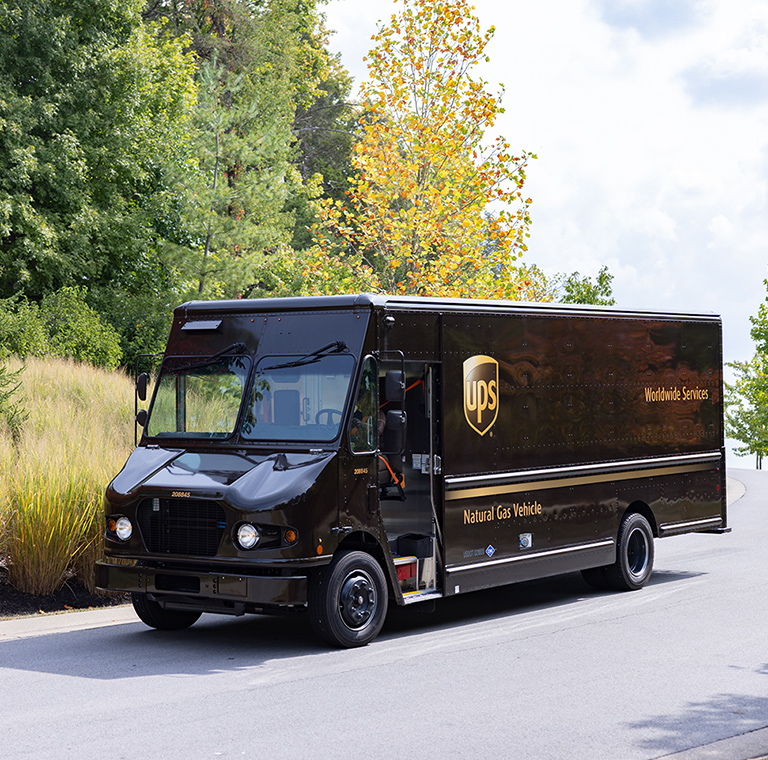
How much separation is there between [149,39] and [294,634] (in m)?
27.7

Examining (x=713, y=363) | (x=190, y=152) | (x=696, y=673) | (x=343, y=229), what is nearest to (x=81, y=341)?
(x=343, y=229)

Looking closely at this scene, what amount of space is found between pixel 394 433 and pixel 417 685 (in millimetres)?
2207

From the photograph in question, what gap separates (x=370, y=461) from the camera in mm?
9203

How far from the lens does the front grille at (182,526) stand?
8750mm

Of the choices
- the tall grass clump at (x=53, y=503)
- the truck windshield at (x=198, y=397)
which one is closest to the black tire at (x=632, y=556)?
the truck windshield at (x=198, y=397)

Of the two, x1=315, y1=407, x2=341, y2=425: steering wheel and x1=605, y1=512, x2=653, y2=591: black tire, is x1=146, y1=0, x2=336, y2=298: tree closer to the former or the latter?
x1=605, y1=512, x2=653, y2=591: black tire

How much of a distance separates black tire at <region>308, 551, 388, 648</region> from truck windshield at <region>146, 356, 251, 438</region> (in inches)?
61.9

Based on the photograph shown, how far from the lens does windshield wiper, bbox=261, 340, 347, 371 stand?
9297 mm

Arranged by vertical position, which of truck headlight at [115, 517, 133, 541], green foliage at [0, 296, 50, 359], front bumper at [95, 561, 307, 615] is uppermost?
green foliage at [0, 296, 50, 359]

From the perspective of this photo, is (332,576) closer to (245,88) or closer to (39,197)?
(39,197)

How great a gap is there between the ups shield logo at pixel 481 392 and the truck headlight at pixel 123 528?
3.16 metres

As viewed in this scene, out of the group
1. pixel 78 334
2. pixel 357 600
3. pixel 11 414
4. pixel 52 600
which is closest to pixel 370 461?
pixel 357 600

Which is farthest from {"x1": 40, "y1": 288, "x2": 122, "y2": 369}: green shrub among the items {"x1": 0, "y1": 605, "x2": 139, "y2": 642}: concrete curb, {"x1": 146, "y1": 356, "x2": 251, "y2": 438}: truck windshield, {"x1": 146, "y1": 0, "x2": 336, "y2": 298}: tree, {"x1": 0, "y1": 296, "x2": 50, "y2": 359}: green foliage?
{"x1": 146, "y1": 356, "x2": 251, "y2": 438}: truck windshield

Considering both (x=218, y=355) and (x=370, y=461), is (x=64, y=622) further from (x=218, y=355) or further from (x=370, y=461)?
(x=370, y=461)
